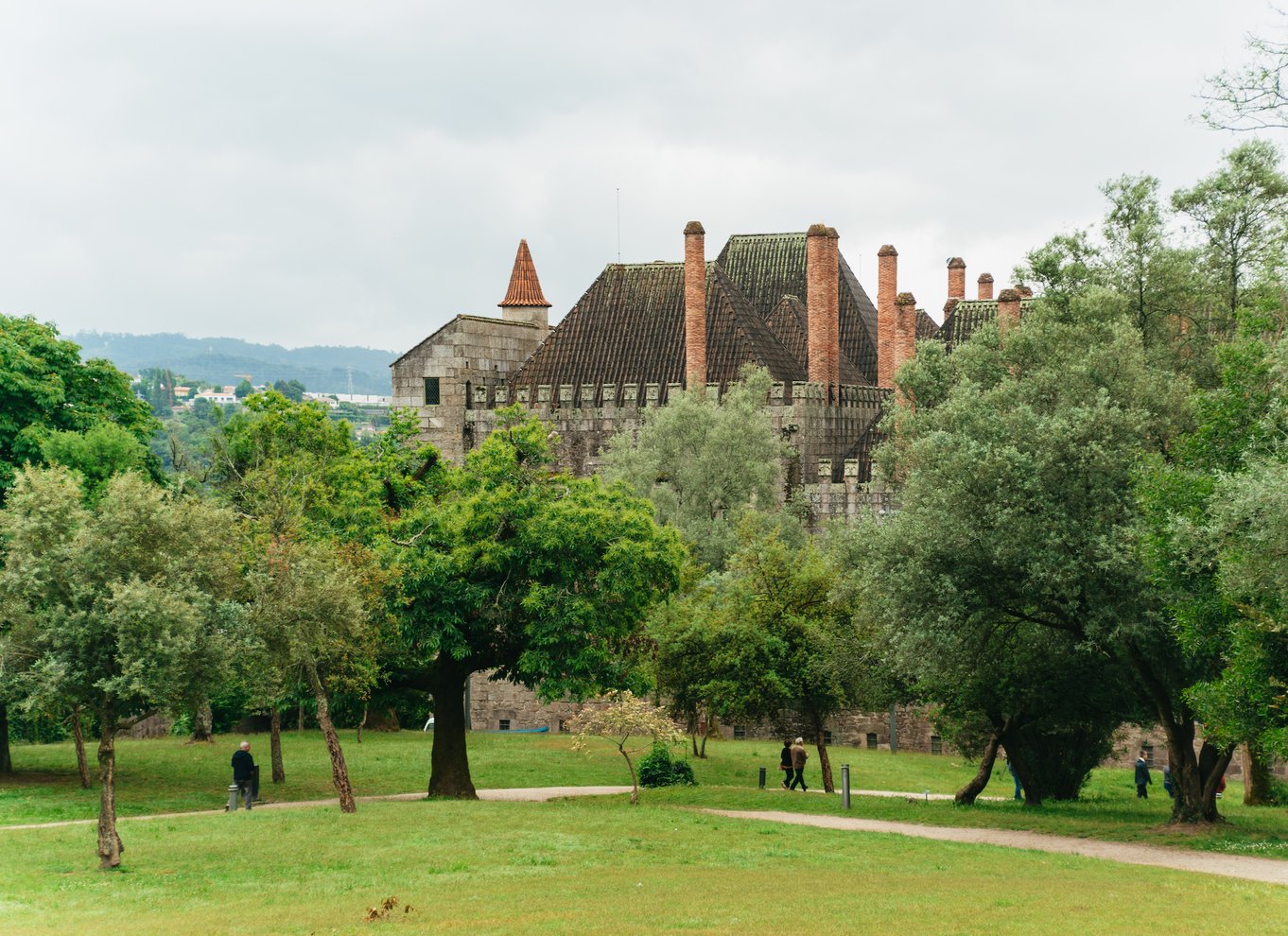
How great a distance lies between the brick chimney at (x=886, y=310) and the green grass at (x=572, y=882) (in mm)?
33280

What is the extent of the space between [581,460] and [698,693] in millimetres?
23470

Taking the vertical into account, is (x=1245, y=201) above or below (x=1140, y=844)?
above

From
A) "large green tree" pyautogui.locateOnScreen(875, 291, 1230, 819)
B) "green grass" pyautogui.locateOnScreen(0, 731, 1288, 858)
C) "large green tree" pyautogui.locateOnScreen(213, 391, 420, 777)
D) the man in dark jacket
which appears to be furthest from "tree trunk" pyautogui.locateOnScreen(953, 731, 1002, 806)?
the man in dark jacket

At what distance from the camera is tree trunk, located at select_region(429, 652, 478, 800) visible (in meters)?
35.1

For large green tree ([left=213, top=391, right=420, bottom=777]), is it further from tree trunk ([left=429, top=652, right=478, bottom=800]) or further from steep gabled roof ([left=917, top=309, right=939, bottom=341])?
steep gabled roof ([left=917, top=309, right=939, bottom=341])

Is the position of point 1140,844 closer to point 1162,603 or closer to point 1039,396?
point 1162,603

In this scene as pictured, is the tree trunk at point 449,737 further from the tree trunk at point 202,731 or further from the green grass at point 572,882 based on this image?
the tree trunk at point 202,731

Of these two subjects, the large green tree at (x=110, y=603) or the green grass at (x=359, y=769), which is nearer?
the large green tree at (x=110, y=603)

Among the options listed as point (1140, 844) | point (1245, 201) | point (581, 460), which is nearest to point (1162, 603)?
point (1140, 844)

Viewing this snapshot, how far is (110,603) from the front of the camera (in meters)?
23.3

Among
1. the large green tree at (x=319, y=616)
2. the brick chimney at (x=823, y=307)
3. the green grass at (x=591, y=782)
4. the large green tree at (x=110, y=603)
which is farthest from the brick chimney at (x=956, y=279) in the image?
the large green tree at (x=110, y=603)

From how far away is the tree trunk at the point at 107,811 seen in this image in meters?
24.2

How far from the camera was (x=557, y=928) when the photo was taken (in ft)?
62.3

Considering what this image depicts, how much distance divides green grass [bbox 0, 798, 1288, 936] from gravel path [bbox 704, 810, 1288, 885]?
3.00ft
